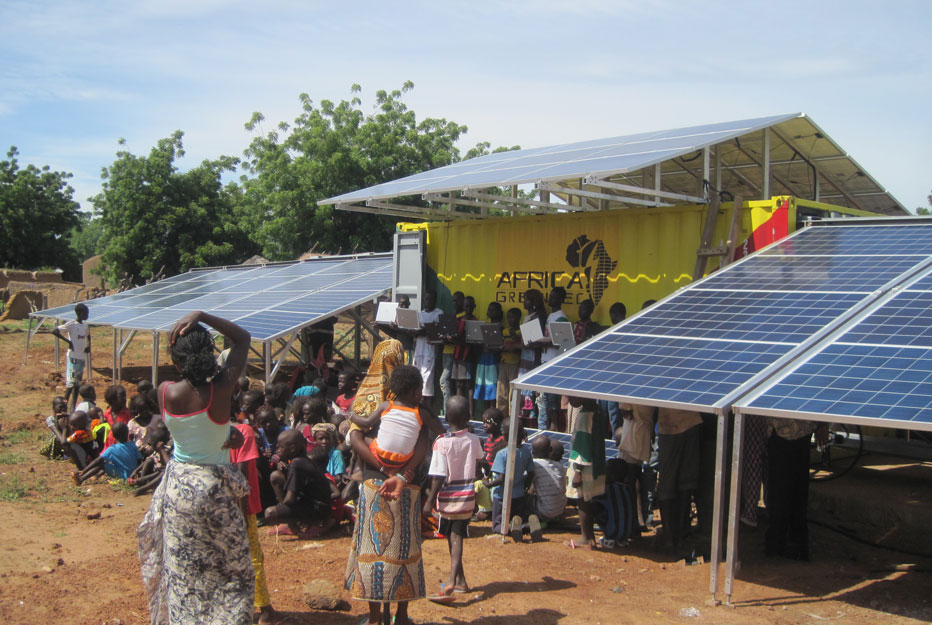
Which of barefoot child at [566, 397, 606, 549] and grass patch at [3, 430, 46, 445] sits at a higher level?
barefoot child at [566, 397, 606, 549]

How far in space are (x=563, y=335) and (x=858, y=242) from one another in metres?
2.99

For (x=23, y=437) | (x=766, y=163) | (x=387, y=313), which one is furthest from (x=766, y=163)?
(x=23, y=437)

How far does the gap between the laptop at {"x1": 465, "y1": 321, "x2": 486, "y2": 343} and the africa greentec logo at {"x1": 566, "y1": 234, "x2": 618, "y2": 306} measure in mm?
1362

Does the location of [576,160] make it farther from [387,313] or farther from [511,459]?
[511,459]

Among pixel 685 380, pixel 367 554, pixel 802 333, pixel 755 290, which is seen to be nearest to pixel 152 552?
pixel 367 554

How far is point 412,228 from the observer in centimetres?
1209

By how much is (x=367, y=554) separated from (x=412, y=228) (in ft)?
26.4

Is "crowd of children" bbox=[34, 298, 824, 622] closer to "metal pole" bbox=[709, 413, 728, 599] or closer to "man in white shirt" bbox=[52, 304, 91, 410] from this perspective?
"metal pole" bbox=[709, 413, 728, 599]

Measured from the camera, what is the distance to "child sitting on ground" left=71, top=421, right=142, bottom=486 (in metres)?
9.04

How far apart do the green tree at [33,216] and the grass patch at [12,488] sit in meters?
33.3

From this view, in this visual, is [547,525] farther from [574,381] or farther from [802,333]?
[802,333]

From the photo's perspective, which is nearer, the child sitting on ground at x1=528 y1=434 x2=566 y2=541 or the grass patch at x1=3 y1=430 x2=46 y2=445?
the child sitting on ground at x1=528 y1=434 x2=566 y2=541

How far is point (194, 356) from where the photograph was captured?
3834mm

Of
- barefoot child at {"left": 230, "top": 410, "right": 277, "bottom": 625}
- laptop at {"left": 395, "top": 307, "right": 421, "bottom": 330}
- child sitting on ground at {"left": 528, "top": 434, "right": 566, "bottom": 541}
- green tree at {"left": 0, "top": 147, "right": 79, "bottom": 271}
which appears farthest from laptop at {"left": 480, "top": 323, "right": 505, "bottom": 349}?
green tree at {"left": 0, "top": 147, "right": 79, "bottom": 271}
